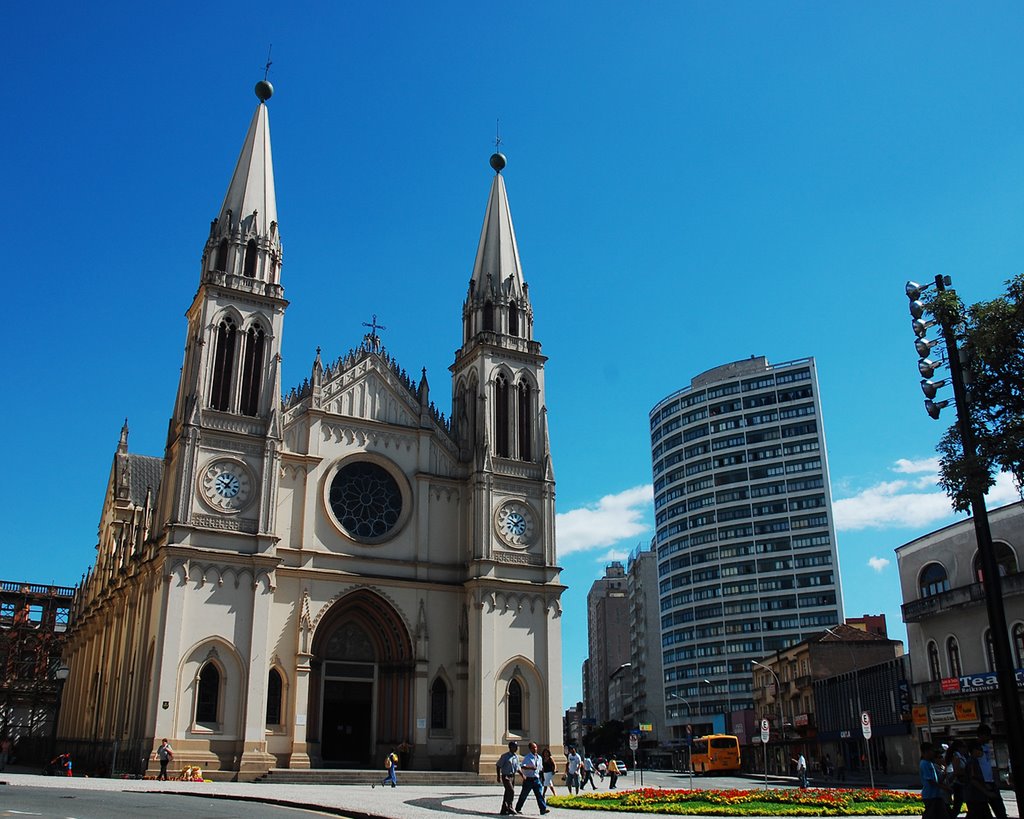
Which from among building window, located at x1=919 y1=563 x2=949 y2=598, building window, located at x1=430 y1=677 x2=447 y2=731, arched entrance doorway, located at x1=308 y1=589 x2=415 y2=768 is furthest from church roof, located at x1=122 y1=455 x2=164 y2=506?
building window, located at x1=919 y1=563 x2=949 y2=598

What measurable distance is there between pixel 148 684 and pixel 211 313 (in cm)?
Answer: 1565

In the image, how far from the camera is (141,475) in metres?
67.6

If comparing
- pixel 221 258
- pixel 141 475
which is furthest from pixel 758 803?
pixel 141 475

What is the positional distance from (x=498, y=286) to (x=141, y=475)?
3169 centimetres

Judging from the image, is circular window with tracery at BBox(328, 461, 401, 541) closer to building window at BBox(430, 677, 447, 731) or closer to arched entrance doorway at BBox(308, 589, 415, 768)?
arched entrance doorway at BBox(308, 589, 415, 768)

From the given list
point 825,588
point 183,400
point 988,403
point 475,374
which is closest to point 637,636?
point 825,588

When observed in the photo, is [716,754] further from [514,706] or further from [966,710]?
[514,706]

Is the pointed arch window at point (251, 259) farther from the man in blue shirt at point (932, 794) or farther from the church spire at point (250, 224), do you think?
the man in blue shirt at point (932, 794)

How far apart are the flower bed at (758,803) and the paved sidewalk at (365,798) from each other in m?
1.30

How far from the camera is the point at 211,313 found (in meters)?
42.5

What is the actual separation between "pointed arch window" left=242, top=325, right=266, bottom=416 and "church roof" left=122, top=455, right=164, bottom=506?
81.1ft

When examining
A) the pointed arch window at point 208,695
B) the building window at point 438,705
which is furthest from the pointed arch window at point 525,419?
the pointed arch window at point 208,695

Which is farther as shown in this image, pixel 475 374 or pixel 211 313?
pixel 475 374

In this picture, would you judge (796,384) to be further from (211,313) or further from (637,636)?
(211,313)
